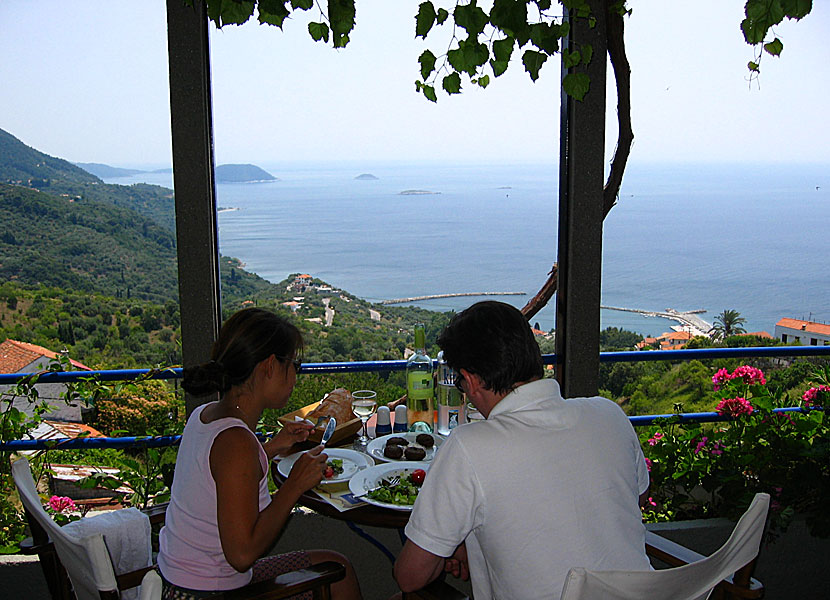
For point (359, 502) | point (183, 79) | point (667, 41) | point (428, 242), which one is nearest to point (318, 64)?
point (183, 79)

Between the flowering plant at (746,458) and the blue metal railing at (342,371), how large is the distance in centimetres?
6

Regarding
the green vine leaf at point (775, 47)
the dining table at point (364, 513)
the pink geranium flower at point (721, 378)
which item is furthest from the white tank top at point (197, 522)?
the green vine leaf at point (775, 47)

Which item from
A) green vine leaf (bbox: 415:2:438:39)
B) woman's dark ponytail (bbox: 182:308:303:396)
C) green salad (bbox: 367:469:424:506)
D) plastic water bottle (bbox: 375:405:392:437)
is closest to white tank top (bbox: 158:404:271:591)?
woman's dark ponytail (bbox: 182:308:303:396)

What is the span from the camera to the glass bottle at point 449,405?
2400 mm

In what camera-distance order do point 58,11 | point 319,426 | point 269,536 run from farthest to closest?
point 58,11
point 319,426
point 269,536

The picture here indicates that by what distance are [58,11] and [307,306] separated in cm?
151

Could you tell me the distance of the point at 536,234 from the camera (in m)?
2.89

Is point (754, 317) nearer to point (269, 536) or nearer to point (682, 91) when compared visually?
point (682, 91)

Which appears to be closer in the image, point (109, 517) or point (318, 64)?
point (109, 517)

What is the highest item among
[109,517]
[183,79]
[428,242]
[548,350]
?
[183,79]

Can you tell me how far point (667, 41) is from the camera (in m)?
2.82

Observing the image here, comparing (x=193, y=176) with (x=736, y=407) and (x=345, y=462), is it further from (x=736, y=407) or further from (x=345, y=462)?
(x=736, y=407)

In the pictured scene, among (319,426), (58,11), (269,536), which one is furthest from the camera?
(58,11)

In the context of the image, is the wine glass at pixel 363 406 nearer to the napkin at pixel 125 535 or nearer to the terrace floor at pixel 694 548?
the terrace floor at pixel 694 548
